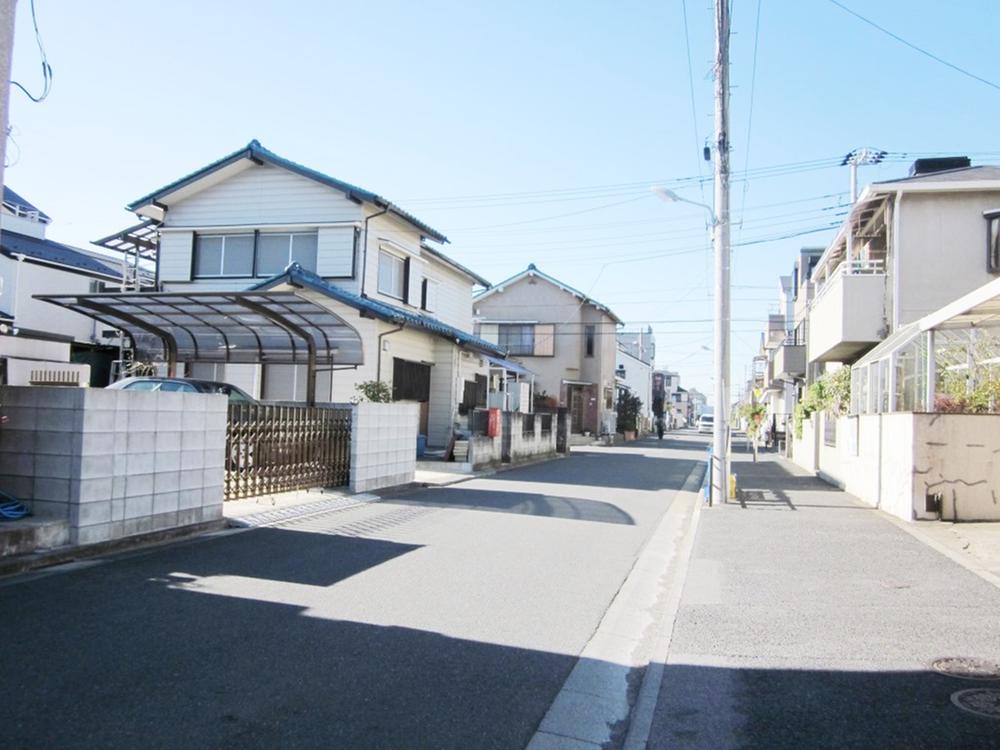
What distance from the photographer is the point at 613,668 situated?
501 centimetres

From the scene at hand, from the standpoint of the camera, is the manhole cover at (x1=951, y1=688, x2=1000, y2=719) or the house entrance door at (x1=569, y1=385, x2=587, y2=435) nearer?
the manhole cover at (x1=951, y1=688, x2=1000, y2=719)

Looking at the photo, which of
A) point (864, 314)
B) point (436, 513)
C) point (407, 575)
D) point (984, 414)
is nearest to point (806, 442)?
point (864, 314)

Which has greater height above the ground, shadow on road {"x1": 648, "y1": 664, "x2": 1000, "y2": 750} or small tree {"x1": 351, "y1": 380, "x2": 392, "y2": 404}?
small tree {"x1": 351, "y1": 380, "x2": 392, "y2": 404}

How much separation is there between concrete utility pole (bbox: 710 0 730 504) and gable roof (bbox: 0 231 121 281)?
21267 mm

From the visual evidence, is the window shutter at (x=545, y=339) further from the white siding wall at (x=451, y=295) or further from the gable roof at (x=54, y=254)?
the gable roof at (x=54, y=254)

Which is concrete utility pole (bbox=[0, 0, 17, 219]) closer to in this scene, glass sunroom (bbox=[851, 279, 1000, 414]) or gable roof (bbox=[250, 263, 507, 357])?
gable roof (bbox=[250, 263, 507, 357])

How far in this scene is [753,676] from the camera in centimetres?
470

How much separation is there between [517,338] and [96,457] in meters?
36.4

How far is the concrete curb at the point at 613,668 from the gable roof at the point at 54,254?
23511 mm

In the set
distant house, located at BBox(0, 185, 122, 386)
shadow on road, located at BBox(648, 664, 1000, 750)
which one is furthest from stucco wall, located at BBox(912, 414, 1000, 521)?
distant house, located at BBox(0, 185, 122, 386)

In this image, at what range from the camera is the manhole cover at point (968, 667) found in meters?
4.58

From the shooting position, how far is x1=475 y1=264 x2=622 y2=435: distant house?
1672 inches

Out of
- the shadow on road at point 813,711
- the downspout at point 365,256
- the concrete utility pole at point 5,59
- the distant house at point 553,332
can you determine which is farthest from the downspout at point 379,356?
the distant house at point 553,332

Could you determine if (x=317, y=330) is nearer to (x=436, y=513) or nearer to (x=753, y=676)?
(x=436, y=513)
